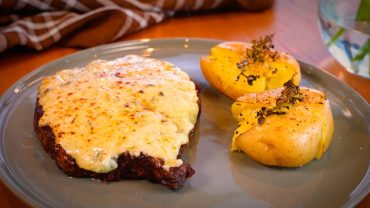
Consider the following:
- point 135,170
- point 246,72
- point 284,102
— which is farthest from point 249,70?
point 135,170

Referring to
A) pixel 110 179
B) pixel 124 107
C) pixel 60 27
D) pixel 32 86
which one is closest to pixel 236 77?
pixel 124 107

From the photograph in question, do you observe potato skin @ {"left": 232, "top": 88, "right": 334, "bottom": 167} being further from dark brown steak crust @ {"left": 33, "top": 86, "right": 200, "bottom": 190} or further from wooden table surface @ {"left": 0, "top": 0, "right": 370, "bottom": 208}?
wooden table surface @ {"left": 0, "top": 0, "right": 370, "bottom": 208}

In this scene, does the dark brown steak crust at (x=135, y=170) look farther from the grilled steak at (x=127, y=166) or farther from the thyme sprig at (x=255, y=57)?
the thyme sprig at (x=255, y=57)

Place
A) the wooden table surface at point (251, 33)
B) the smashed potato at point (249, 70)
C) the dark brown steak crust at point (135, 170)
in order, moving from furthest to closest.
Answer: the wooden table surface at point (251, 33)
the smashed potato at point (249, 70)
the dark brown steak crust at point (135, 170)

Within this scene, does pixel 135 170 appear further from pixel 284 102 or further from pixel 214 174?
pixel 284 102

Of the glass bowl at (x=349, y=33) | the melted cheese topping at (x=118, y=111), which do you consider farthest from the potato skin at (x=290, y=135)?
the glass bowl at (x=349, y=33)

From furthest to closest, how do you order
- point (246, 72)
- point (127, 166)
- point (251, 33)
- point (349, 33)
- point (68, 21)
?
point (251, 33)
point (68, 21)
point (349, 33)
point (246, 72)
point (127, 166)
